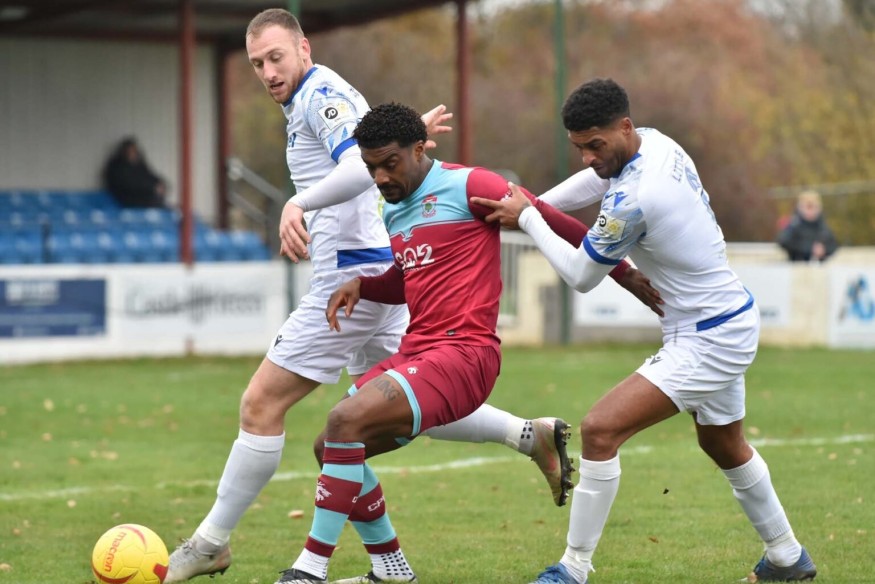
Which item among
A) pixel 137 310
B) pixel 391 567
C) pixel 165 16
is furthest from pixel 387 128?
pixel 165 16

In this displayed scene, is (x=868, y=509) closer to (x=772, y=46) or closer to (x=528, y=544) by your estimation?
(x=528, y=544)

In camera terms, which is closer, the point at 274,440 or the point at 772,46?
the point at 274,440

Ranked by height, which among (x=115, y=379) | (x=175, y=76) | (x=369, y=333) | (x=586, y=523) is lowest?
(x=115, y=379)

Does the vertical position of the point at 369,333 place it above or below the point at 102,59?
below

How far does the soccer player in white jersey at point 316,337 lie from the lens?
6.42 meters

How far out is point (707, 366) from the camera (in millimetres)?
5922

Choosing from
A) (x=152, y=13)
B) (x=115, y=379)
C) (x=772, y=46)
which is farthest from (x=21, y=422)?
(x=772, y=46)

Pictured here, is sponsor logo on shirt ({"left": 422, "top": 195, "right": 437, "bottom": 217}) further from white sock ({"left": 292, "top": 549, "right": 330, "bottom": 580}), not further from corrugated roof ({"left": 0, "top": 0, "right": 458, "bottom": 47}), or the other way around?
corrugated roof ({"left": 0, "top": 0, "right": 458, "bottom": 47})

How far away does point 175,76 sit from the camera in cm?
2777

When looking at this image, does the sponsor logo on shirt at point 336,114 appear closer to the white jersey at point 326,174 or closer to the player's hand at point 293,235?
the white jersey at point 326,174

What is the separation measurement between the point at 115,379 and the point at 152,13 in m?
11.0

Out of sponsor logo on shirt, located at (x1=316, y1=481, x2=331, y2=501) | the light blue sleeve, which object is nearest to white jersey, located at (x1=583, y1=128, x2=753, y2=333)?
the light blue sleeve

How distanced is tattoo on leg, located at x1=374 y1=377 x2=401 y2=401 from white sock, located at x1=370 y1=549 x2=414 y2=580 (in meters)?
1.15

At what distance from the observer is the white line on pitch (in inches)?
360
